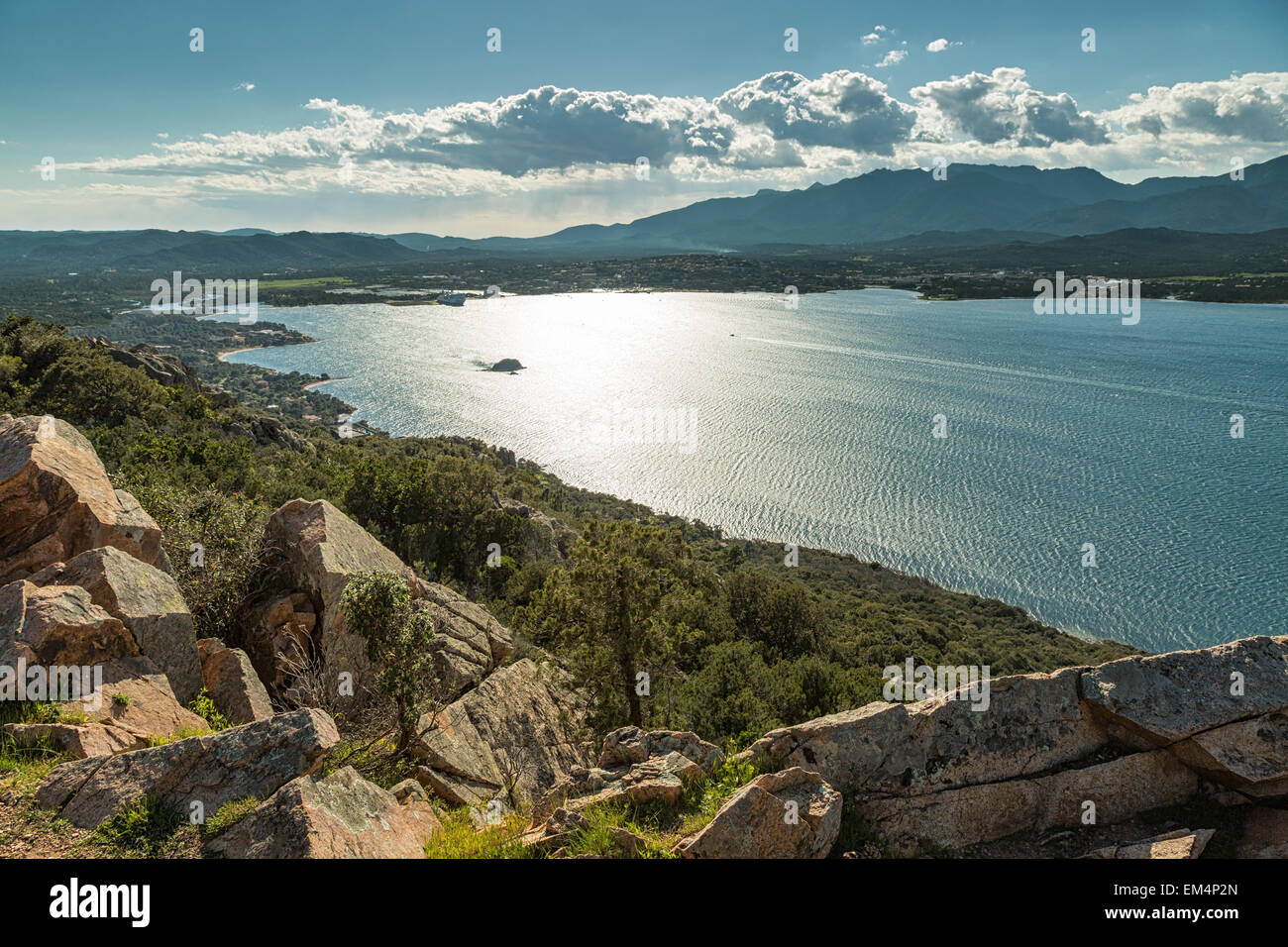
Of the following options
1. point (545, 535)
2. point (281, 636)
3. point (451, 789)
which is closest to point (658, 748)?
point (451, 789)

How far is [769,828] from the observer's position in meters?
6.71

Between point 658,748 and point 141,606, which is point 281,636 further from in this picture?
point 658,748

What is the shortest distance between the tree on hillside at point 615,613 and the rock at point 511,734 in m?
0.88

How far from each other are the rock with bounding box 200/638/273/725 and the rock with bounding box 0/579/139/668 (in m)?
1.37

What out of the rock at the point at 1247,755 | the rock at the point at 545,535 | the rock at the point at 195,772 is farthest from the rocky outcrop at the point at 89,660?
the rock at the point at 545,535

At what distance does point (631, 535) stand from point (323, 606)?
→ 6.94 meters

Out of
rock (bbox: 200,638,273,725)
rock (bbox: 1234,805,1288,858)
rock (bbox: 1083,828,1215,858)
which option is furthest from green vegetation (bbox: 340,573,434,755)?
rock (bbox: 1234,805,1288,858)

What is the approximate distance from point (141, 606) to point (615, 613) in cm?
910

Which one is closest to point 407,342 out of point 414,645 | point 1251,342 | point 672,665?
point 672,665

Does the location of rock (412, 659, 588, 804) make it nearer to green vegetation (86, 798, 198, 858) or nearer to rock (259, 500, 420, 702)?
rock (259, 500, 420, 702)

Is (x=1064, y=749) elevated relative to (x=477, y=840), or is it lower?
elevated

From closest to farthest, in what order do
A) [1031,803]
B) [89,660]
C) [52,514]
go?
[1031,803], [89,660], [52,514]

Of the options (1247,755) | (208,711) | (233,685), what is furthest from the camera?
(233,685)
